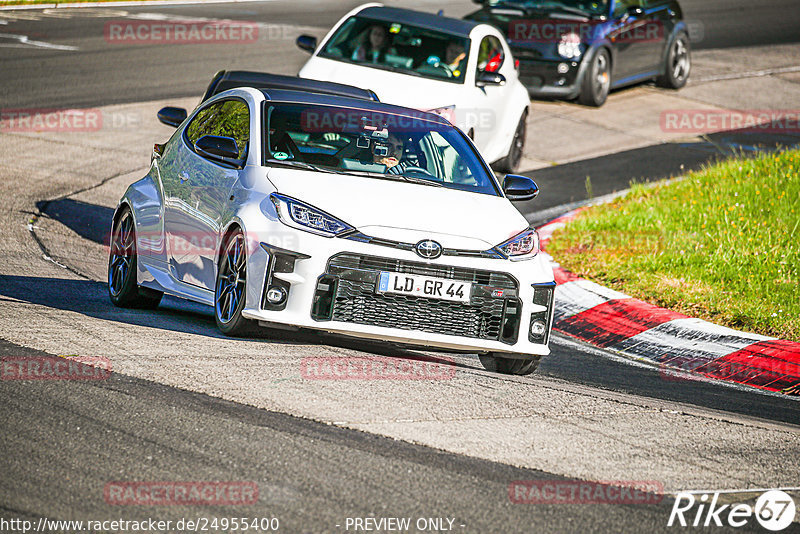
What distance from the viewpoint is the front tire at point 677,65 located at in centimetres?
2014

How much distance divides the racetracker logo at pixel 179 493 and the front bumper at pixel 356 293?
2.05 meters

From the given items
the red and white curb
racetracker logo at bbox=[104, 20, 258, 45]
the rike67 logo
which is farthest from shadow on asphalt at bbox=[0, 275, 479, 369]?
racetracker logo at bbox=[104, 20, 258, 45]

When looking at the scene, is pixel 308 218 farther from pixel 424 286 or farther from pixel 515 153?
pixel 515 153

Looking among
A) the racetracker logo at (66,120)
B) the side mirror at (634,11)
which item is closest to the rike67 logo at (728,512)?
the racetracker logo at (66,120)

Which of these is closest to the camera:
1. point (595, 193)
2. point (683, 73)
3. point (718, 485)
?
point (718, 485)

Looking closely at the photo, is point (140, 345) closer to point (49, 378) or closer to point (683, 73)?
point (49, 378)

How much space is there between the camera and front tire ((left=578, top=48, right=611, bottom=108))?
17953 mm

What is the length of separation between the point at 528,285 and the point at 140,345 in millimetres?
2230

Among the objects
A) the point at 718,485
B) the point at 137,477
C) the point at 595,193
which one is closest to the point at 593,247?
the point at 595,193

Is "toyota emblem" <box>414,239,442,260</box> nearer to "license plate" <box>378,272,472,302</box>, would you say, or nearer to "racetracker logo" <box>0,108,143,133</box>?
"license plate" <box>378,272,472,302</box>

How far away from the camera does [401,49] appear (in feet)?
46.1

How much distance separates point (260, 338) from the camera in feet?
23.5

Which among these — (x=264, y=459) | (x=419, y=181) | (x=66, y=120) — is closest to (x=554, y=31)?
(x=66, y=120)

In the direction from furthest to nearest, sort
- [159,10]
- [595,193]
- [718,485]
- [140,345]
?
[159,10] → [595,193] → [140,345] → [718,485]
